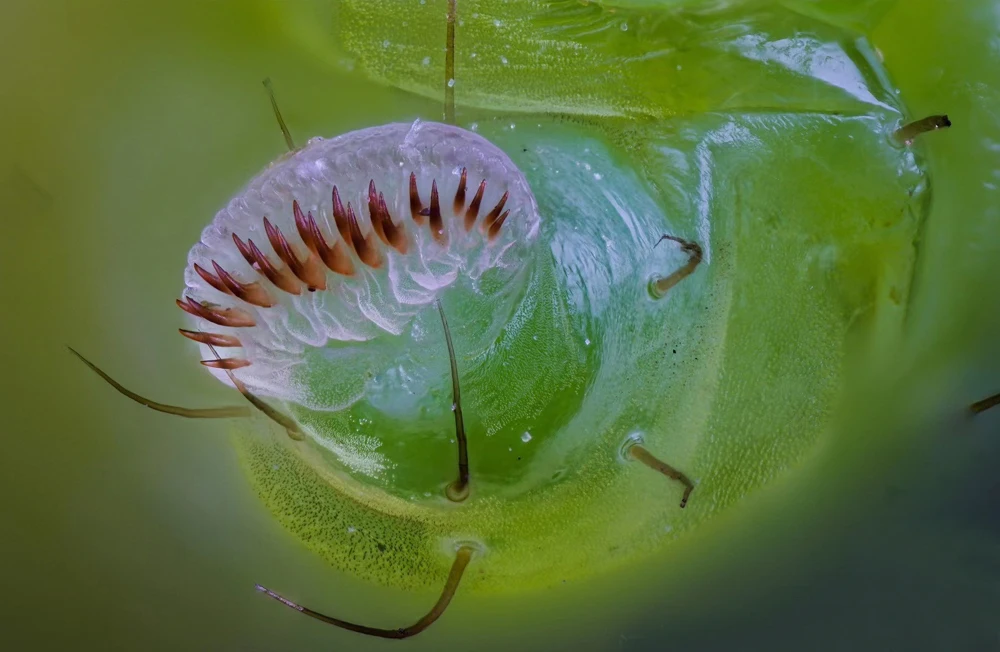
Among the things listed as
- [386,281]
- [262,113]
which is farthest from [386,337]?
[262,113]

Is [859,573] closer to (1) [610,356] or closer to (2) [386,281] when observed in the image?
(1) [610,356]

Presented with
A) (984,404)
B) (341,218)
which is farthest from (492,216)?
(984,404)

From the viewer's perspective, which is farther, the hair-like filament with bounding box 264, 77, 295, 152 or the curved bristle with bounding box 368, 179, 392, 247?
the hair-like filament with bounding box 264, 77, 295, 152

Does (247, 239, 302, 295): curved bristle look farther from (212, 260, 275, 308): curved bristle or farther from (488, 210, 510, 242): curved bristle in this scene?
(488, 210, 510, 242): curved bristle

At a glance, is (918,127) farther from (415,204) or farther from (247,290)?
(247,290)

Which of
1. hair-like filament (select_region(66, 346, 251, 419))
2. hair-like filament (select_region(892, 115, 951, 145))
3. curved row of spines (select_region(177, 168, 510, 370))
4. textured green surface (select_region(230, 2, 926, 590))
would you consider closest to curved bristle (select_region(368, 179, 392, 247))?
curved row of spines (select_region(177, 168, 510, 370))
